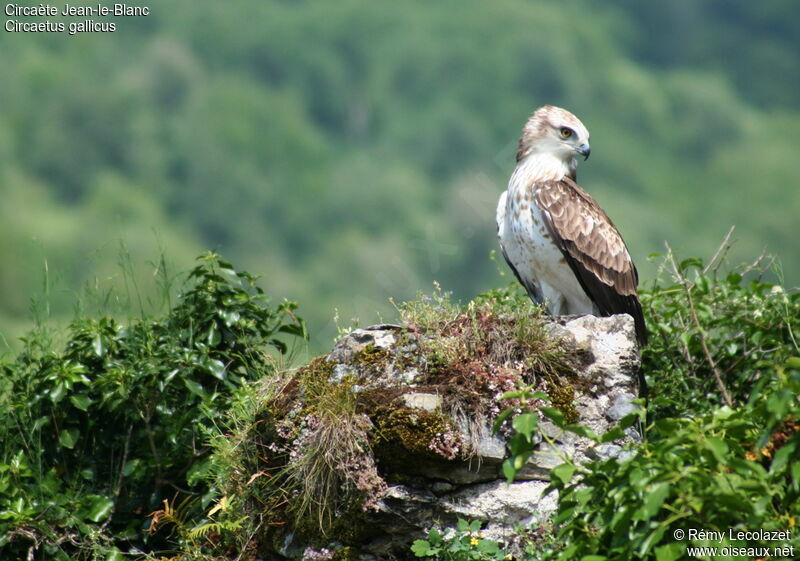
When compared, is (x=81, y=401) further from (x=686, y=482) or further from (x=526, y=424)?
(x=686, y=482)

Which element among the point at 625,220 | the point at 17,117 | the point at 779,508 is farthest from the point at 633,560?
the point at 17,117

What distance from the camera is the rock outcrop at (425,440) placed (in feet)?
16.9

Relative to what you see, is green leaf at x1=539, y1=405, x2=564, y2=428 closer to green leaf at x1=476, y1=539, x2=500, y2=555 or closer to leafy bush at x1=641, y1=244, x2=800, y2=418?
green leaf at x1=476, y1=539, x2=500, y2=555

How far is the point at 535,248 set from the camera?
680 centimetres

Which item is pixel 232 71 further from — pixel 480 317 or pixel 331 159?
pixel 480 317

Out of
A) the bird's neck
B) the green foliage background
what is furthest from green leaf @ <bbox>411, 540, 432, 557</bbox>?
the green foliage background

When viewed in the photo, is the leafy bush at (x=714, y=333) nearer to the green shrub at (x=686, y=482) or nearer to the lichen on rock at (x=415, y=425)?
the lichen on rock at (x=415, y=425)

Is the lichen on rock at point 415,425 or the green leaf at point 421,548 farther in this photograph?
the lichen on rock at point 415,425

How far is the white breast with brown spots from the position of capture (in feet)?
22.3

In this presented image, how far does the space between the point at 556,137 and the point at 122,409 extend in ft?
11.0

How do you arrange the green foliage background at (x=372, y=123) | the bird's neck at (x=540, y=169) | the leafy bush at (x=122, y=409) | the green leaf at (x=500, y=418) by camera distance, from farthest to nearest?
the green foliage background at (x=372, y=123) < the bird's neck at (x=540, y=169) < the leafy bush at (x=122, y=409) < the green leaf at (x=500, y=418)

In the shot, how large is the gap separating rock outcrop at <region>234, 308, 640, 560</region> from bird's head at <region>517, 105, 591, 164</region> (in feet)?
6.81

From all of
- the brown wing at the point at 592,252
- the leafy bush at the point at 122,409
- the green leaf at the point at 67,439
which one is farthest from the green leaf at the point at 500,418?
the green leaf at the point at 67,439

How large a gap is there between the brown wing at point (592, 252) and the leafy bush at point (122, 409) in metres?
1.74
